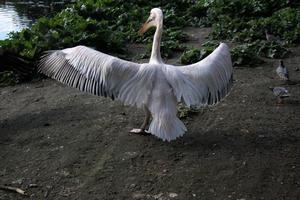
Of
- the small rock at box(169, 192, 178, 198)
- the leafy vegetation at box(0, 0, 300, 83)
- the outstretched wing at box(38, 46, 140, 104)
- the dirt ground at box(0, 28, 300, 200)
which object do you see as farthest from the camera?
the leafy vegetation at box(0, 0, 300, 83)

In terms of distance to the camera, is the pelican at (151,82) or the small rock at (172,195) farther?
the pelican at (151,82)

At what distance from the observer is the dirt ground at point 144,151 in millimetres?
4703

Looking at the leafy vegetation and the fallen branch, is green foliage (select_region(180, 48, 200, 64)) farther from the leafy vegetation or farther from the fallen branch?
the fallen branch

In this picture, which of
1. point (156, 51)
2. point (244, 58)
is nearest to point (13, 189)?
point (156, 51)

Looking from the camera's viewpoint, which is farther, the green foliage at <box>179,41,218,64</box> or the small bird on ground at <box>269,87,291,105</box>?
the green foliage at <box>179,41,218,64</box>

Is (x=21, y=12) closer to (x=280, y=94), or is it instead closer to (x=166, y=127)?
(x=280, y=94)

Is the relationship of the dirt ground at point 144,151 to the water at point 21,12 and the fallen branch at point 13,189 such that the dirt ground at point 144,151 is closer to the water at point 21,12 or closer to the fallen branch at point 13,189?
the fallen branch at point 13,189

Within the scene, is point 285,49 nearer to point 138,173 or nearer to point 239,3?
point 239,3

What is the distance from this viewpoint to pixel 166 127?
5.36 m

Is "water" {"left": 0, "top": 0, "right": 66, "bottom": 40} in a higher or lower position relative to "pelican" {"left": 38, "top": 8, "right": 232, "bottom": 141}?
lower

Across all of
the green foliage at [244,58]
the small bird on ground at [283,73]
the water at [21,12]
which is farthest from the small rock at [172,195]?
the water at [21,12]

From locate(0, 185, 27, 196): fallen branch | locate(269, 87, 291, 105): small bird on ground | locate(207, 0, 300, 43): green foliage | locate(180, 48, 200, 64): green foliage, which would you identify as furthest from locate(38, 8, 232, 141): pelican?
locate(207, 0, 300, 43): green foliage

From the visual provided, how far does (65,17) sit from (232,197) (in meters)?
7.32

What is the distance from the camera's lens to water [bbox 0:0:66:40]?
13.2 m
